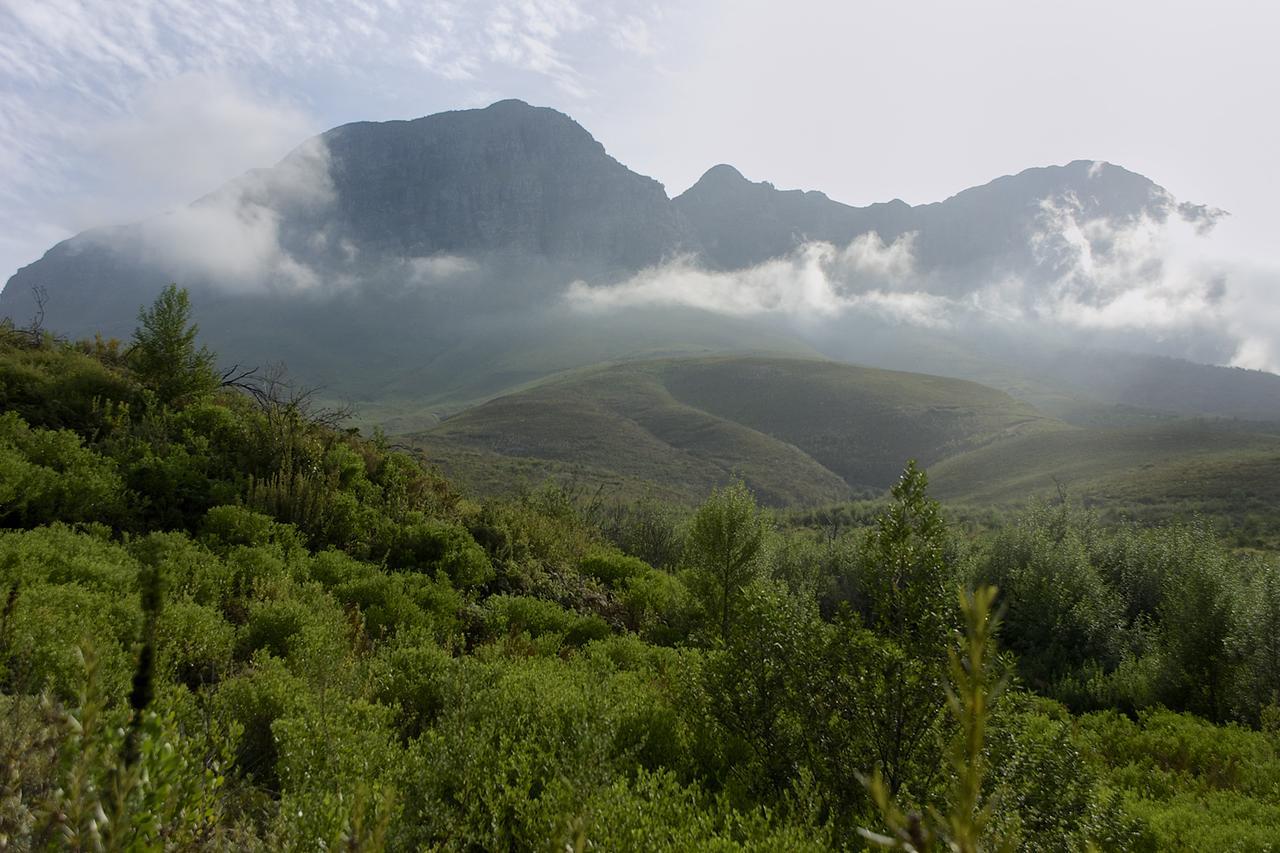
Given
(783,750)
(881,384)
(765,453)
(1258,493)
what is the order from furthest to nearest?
(881,384)
(765,453)
(1258,493)
(783,750)

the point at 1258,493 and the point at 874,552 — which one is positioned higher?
the point at 874,552

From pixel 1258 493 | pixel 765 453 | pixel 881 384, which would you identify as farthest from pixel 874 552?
pixel 881 384

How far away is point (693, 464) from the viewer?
96.3m

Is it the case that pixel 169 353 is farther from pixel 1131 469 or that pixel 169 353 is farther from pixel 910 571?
pixel 1131 469

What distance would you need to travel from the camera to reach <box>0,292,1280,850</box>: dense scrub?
2.40 m

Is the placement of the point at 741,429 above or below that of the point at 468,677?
below

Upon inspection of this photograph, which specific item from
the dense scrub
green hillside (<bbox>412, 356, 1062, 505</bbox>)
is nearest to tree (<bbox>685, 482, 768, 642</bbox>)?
the dense scrub

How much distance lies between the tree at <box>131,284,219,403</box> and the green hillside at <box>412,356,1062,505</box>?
174 ft

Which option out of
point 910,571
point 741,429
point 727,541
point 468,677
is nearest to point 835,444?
point 741,429

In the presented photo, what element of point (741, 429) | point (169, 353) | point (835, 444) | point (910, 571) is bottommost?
point (835, 444)

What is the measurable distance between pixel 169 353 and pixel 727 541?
1024 cm

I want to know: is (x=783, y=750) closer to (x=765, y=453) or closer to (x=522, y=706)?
(x=522, y=706)

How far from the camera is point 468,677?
5.23 meters

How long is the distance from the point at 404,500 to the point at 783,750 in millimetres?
7923
